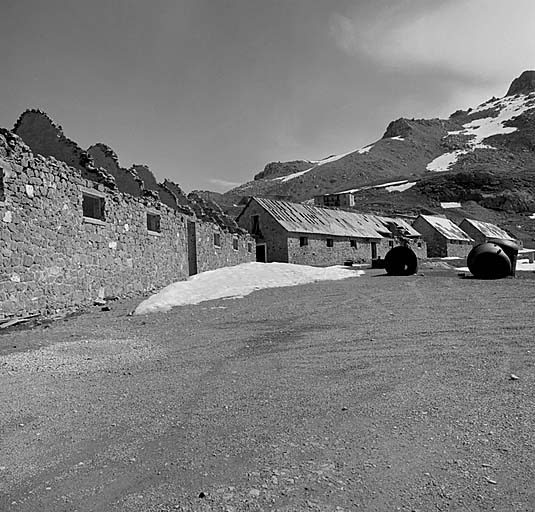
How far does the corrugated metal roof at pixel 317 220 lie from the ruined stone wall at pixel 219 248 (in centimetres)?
803

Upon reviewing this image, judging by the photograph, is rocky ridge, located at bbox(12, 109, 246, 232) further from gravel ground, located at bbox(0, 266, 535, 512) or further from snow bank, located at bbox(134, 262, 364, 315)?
gravel ground, located at bbox(0, 266, 535, 512)

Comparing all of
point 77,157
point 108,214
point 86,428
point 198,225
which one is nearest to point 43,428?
point 86,428

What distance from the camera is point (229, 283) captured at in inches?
679

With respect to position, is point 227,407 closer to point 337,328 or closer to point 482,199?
point 337,328

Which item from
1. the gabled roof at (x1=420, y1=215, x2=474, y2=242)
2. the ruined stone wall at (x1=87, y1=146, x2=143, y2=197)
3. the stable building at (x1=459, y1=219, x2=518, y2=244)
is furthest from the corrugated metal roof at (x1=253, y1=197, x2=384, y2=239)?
the stable building at (x1=459, y1=219, x2=518, y2=244)

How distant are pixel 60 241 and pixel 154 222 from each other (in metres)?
5.99

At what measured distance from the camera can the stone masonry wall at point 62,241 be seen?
1025cm

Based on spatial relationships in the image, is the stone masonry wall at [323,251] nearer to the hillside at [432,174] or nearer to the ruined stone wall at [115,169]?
the ruined stone wall at [115,169]

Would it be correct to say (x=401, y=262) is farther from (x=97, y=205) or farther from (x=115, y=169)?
(x=97, y=205)

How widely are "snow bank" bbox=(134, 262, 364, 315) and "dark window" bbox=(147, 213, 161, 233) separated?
211cm

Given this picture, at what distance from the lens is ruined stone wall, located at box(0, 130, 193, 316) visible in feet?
33.6

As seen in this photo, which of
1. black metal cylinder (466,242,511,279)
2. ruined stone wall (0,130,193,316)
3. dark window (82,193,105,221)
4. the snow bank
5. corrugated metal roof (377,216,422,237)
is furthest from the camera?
corrugated metal roof (377,216,422,237)

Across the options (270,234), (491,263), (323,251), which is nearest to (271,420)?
(491,263)

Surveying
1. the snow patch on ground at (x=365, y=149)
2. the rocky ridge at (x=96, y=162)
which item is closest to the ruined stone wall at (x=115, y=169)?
the rocky ridge at (x=96, y=162)
